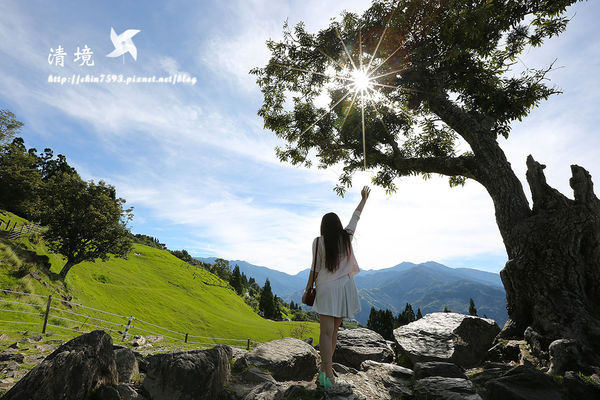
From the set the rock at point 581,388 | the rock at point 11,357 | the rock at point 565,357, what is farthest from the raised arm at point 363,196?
the rock at point 11,357

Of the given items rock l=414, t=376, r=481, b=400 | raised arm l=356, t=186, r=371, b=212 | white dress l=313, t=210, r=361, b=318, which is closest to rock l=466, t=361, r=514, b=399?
rock l=414, t=376, r=481, b=400

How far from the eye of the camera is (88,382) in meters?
4.13

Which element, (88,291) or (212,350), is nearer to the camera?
(212,350)

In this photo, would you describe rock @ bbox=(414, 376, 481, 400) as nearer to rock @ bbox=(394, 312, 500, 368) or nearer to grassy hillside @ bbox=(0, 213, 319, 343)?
rock @ bbox=(394, 312, 500, 368)

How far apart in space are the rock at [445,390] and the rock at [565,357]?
2329mm

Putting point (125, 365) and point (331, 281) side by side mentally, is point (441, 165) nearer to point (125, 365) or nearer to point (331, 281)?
point (331, 281)

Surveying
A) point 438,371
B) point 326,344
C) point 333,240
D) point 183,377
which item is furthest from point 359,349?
point 183,377

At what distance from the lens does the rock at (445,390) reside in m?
4.25

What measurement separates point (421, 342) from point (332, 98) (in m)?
11.2

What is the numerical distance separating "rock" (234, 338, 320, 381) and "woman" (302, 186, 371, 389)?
7.65 ft

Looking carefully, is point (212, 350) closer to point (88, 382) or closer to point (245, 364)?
point (245, 364)

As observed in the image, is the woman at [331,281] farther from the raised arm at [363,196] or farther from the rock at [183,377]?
the rock at [183,377]

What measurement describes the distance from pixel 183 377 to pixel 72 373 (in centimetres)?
157

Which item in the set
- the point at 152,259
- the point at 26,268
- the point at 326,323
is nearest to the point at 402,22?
the point at 326,323
